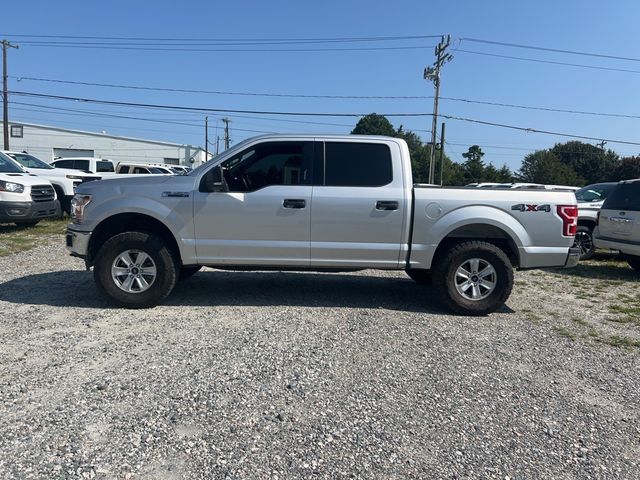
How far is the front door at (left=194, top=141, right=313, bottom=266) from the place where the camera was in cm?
589

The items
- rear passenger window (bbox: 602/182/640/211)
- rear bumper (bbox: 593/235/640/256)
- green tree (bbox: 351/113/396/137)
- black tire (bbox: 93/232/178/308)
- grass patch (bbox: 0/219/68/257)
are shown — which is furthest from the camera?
green tree (bbox: 351/113/396/137)

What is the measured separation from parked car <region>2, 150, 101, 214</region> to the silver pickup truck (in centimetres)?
883

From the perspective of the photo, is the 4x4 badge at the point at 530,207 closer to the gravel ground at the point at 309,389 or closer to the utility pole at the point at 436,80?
the gravel ground at the point at 309,389

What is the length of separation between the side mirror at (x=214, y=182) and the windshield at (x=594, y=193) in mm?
10703

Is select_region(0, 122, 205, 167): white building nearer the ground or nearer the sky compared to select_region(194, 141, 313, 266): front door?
nearer the sky

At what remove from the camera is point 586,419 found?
3.53 m

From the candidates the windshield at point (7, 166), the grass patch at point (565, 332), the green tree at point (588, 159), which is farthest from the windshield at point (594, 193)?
the green tree at point (588, 159)

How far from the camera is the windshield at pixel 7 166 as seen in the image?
39.2ft

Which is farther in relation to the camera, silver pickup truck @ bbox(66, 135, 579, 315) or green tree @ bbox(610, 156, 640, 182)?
green tree @ bbox(610, 156, 640, 182)

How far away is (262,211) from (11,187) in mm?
8262

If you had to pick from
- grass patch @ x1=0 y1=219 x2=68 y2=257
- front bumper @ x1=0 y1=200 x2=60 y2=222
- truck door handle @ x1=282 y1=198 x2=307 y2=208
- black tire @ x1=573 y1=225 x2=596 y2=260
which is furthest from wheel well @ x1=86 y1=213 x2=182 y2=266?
black tire @ x1=573 y1=225 x2=596 y2=260

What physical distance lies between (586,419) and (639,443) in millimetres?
363

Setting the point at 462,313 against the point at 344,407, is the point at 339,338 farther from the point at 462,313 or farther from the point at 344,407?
the point at 462,313

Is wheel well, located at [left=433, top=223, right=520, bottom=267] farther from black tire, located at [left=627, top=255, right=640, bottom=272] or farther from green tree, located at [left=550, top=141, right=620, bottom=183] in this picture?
green tree, located at [left=550, top=141, right=620, bottom=183]
